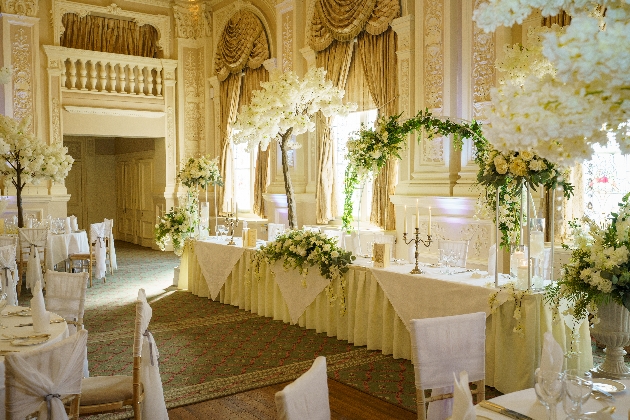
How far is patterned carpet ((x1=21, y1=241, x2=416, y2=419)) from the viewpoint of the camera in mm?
4656

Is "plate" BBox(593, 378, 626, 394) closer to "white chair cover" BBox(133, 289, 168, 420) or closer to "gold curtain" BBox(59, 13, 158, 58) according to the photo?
"white chair cover" BBox(133, 289, 168, 420)

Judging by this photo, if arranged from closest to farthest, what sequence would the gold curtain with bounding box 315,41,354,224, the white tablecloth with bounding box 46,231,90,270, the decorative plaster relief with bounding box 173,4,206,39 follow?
the white tablecloth with bounding box 46,231,90,270
the gold curtain with bounding box 315,41,354,224
the decorative plaster relief with bounding box 173,4,206,39

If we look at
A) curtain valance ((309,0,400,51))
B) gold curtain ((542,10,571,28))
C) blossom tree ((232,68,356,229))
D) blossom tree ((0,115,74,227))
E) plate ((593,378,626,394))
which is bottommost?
plate ((593,378,626,394))

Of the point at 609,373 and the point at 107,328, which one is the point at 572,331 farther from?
→ the point at 107,328

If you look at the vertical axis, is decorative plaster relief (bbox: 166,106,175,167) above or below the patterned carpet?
above

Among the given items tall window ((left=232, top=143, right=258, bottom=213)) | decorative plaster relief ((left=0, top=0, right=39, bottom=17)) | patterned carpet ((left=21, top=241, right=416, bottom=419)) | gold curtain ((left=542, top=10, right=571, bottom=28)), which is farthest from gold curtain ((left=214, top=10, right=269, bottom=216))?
gold curtain ((left=542, top=10, right=571, bottom=28))

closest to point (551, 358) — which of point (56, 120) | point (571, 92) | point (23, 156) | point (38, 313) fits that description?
point (571, 92)

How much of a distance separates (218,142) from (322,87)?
6.47 meters

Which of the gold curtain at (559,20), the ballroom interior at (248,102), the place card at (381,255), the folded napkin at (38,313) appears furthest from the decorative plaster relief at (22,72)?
the gold curtain at (559,20)

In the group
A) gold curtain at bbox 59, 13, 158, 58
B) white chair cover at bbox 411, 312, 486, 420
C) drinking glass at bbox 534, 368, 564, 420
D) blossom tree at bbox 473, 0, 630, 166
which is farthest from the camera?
gold curtain at bbox 59, 13, 158, 58

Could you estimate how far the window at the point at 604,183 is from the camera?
21.2 feet

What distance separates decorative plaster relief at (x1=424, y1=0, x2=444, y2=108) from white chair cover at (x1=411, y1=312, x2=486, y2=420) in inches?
195

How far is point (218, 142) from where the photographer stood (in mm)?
12750

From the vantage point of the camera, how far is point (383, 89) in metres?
8.50
